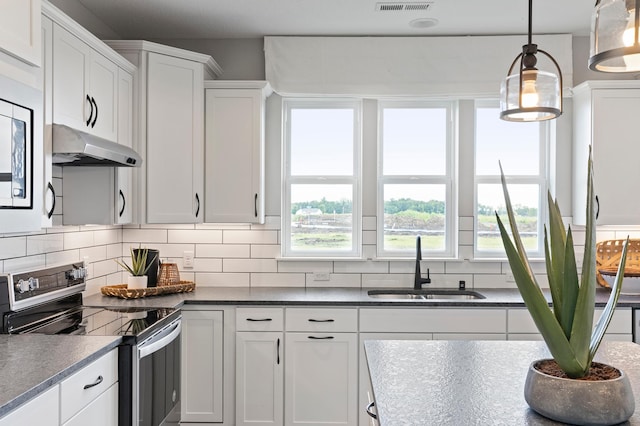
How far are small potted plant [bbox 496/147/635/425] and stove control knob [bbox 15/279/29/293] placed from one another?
2103mm

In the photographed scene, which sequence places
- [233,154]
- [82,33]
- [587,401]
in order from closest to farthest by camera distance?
[587,401]
[82,33]
[233,154]

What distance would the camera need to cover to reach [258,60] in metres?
3.88

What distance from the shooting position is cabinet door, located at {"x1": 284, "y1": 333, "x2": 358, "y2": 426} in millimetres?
3242

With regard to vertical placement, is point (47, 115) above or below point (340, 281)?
above

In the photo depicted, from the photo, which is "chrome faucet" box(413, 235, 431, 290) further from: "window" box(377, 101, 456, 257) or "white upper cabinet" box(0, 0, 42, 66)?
"white upper cabinet" box(0, 0, 42, 66)

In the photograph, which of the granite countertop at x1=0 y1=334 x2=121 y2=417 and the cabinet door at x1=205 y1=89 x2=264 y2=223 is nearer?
the granite countertop at x1=0 y1=334 x2=121 y2=417

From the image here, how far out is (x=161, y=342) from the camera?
261cm

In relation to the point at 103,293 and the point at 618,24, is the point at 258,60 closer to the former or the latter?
the point at 103,293

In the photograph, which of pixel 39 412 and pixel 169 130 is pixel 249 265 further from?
pixel 39 412

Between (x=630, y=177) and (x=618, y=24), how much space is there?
2.71 metres

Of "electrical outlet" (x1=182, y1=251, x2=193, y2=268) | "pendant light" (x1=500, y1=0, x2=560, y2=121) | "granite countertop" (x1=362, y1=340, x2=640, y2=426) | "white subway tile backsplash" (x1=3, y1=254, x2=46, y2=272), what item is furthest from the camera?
"electrical outlet" (x1=182, y1=251, x2=193, y2=268)

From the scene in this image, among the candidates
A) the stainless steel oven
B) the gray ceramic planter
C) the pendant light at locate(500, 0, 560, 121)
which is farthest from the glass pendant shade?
the stainless steel oven

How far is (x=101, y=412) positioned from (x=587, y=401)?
1.76 meters

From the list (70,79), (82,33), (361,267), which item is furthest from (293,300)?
(82,33)
